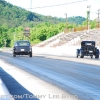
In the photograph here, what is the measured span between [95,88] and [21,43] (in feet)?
111

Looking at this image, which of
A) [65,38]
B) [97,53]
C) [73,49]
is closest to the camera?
[97,53]

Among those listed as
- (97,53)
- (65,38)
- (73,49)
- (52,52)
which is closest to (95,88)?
(97,53)

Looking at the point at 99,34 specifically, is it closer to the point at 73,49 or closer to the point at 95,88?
the point at 73,49

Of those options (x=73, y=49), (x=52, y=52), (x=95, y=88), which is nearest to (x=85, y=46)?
(x=73, y=49)

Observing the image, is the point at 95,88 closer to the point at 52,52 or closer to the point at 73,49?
the point at 73,49

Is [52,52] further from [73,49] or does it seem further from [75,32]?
[75,32]

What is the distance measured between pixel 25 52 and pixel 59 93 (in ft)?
110

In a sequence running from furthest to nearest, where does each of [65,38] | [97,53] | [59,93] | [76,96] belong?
[65,38] → [97,53] → [59,93] → [76,96]

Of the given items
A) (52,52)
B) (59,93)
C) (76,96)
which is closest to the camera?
(76,96)

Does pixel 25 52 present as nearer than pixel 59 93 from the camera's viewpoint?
No

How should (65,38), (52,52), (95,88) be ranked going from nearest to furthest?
A: (95,88) → (52,52) → (65,38)

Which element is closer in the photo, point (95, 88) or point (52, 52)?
point (95, 88)

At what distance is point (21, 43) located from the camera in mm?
46094

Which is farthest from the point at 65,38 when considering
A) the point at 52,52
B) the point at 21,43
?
the point at 21,43
